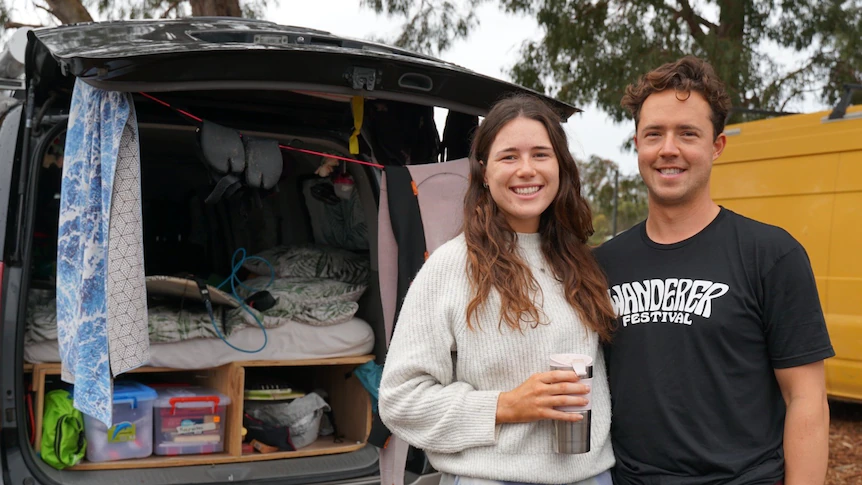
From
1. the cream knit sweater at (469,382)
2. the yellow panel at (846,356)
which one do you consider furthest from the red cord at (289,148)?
the yellow panel at (846,356)

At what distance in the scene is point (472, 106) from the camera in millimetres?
3535

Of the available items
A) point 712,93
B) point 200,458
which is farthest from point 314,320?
point 712,93

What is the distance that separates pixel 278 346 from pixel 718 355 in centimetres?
249

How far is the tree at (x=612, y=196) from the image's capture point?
14094 mm

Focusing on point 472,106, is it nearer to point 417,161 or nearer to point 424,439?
point 417,161

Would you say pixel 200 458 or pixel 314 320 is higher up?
pixel 314 320

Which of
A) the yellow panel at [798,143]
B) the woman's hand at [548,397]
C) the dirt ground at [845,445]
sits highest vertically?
the yellow panel at [798,143]

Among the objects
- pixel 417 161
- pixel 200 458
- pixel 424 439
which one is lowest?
pixel 200 458

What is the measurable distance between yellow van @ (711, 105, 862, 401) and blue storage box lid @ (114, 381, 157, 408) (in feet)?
15.2

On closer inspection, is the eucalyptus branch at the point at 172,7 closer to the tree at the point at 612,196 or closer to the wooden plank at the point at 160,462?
the tree at the point at 612,196

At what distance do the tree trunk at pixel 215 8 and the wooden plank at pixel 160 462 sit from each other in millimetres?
7542

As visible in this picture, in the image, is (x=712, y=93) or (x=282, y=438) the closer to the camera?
(x=712, y=93)

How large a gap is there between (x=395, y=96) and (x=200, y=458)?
5.72 feet

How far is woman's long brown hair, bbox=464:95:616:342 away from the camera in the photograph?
212 centimetres
